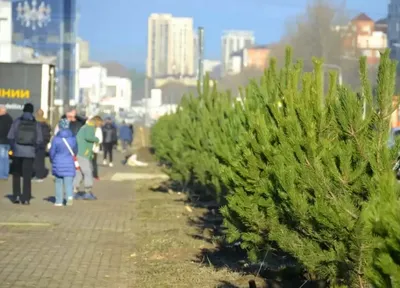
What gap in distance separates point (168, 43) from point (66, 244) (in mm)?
176901

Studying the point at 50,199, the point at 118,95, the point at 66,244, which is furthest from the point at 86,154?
the point at 118,95

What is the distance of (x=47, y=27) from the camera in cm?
5084

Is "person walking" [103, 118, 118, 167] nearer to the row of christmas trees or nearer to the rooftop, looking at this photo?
the row of christmas trees

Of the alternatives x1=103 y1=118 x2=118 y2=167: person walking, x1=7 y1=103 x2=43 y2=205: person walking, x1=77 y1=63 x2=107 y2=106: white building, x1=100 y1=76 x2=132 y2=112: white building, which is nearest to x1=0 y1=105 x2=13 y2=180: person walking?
x1=7 y1=103 x2=43 y2=205: person walking

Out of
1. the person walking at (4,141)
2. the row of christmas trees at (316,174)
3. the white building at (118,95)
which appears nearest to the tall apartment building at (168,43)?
the white building at (118,95)

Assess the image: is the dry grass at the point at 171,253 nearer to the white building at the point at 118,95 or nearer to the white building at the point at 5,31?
the white building at the point at 5,31

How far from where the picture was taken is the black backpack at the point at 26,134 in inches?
682

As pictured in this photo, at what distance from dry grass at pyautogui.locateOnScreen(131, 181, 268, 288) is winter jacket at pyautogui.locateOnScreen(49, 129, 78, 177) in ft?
4.64

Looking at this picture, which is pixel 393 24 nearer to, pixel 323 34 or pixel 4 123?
pixel 323 34

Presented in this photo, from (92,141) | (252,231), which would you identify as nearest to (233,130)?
(252,231)

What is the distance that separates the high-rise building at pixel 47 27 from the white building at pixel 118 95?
31.6m

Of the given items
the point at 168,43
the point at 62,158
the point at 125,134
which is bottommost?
the point at 125,134

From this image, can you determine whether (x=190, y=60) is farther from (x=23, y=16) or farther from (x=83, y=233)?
(x=83, y=233)

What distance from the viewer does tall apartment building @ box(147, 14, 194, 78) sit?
575ft
